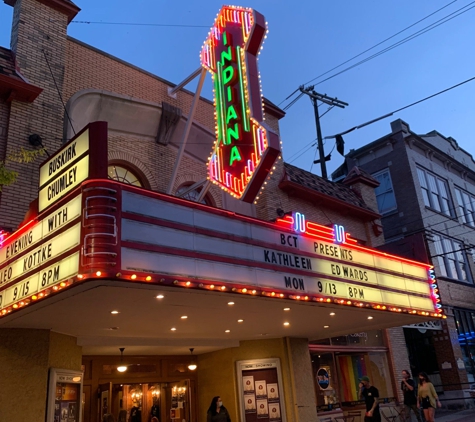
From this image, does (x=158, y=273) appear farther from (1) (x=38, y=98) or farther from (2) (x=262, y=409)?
(2) (x=262, y=409)

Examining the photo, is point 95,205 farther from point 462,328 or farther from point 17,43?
Answer: point 462,328

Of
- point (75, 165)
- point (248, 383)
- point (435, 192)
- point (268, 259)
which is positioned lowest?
point (248, 383)

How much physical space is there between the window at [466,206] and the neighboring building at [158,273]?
1260cm

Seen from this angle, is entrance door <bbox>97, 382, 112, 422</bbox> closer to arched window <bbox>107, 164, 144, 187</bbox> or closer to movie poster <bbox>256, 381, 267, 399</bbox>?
movie poster <bbox>256, 381, 267, 399</bbox>

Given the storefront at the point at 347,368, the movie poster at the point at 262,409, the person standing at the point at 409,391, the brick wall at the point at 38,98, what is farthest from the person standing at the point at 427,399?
the brick wall at the point at 38,98

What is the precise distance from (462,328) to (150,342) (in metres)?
17.8

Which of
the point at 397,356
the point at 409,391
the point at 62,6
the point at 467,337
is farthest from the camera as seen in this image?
the point at 467,337

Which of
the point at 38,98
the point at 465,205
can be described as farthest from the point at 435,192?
the point at 38,98

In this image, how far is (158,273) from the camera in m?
7.99

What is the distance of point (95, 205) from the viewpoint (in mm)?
7516

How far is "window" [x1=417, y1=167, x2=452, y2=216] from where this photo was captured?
90.2 feet

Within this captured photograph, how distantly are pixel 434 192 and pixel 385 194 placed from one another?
289 cm

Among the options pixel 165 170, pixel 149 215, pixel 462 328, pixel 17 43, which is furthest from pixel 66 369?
pixel 462 328

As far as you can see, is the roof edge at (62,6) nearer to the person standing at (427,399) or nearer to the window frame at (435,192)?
the person standing at (427,399)
